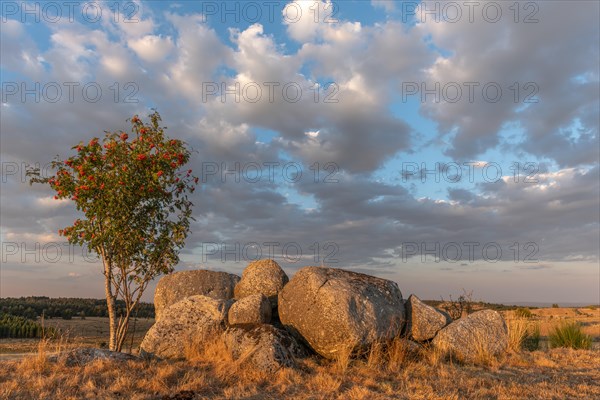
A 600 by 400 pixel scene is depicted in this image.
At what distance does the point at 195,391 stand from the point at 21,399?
3197mm

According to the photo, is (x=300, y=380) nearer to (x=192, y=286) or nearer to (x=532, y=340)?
(x=192, y=286)

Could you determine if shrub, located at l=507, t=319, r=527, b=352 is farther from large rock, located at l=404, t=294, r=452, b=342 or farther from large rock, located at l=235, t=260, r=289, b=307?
large rock, located at l=235, t=260, r=289, b=307

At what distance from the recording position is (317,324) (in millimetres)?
13125

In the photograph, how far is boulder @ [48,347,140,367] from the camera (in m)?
11.7

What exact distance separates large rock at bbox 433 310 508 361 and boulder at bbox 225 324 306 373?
4.44 m

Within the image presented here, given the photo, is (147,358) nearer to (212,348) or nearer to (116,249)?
(212,348)

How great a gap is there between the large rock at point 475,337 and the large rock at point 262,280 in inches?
208

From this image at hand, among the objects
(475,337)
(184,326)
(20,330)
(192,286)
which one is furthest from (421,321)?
(20,330)

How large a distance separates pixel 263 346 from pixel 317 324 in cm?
184

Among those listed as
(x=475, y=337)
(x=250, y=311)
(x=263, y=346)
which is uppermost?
(x=250, y=311)

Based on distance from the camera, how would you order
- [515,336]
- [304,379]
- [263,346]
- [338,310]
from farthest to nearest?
[515,336] < [338,310] < [263,346] < [304,379]

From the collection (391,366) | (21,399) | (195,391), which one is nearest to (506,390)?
(391,366)

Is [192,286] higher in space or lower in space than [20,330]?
higher

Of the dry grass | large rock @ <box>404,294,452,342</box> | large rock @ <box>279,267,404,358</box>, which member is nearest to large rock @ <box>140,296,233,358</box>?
the dry grass
